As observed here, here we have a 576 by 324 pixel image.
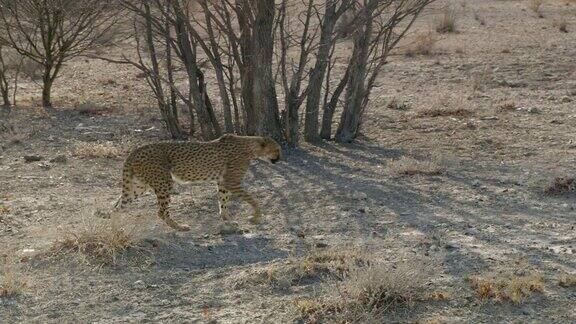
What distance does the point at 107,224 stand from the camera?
7.12m

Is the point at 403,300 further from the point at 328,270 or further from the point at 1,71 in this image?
the point at 1,71

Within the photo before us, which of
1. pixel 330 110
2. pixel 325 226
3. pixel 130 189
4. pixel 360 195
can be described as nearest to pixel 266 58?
pixel 330 110

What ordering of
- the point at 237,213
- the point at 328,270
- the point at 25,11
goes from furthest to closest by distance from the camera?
the point at 25,11 → the point at 237,213 → the point at 328,270

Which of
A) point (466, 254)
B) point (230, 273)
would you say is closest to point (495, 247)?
point (466, 254)

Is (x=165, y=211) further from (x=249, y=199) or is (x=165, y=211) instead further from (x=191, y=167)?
(x=249, y=199)

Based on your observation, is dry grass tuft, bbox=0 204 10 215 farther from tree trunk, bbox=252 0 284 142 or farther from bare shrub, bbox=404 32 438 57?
bare shrub, bbox=404 32 438 57

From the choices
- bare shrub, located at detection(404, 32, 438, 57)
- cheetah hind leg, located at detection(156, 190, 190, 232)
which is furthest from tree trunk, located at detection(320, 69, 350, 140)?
→ bare shrub, located at detection(404, 32, 438, 57)

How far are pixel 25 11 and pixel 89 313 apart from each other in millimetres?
9872

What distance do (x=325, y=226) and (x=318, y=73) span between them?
13.2 ft

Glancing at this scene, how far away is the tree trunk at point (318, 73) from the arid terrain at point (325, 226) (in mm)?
355

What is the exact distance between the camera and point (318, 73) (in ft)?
38.6

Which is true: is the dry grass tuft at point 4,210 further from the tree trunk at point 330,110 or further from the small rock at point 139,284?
the tree trunk at point 330,110

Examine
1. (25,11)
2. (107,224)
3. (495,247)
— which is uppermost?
(25,11)

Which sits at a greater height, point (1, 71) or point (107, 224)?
point (1, 71)
